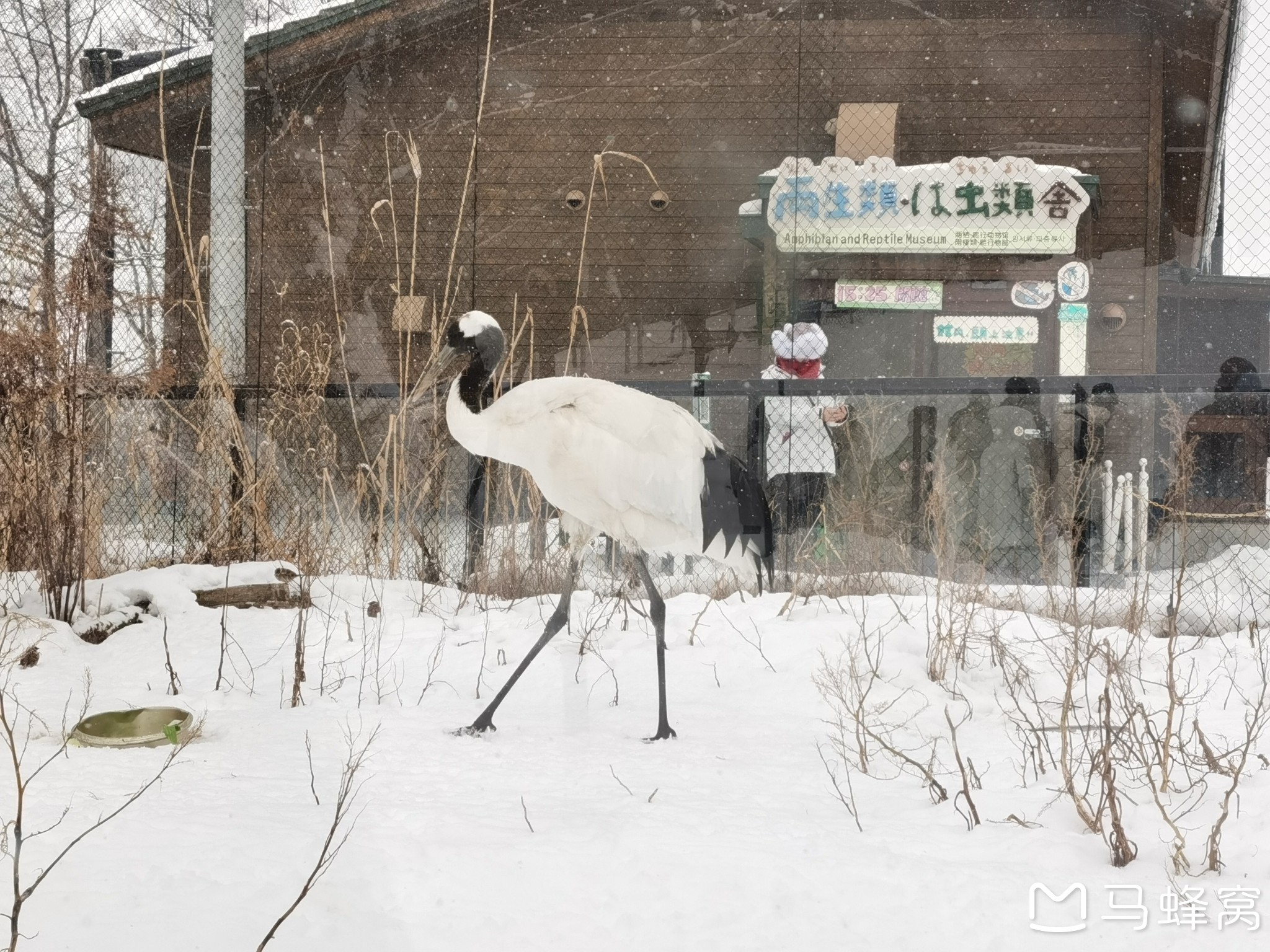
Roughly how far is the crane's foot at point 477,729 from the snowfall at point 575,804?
0.17 feet

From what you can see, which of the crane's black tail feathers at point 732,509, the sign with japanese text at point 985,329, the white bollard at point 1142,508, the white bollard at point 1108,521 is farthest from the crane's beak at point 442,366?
the sign with japanese text at point 985,329

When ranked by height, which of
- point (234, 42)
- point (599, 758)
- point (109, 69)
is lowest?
point (599, 758)

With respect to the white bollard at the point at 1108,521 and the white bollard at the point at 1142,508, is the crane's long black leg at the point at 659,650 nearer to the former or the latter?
the white bollard at the point at 1142,508

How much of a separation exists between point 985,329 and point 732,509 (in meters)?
5.33

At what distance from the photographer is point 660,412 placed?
277cm

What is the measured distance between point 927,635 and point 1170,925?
5.46 feet

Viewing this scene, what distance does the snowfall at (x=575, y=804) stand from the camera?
138cm

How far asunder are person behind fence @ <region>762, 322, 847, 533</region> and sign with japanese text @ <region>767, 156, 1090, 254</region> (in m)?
2.58

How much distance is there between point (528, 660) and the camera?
2.60 metres

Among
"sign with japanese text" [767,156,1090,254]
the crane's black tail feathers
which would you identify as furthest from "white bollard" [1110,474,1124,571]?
"sign with japanese text" [767,156,1090,254]

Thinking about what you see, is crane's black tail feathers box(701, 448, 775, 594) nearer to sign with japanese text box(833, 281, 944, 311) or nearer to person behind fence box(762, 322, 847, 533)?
person behind fence box(762, 322, 847, 533)

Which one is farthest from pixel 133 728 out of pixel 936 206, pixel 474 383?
pixel 936 206

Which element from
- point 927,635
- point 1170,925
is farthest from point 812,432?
point 1170,925

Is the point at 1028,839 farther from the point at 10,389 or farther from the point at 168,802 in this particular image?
the point at 10,389
